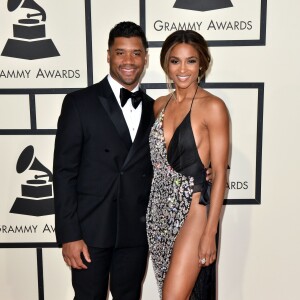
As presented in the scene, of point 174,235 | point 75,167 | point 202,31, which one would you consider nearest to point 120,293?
point 174,235

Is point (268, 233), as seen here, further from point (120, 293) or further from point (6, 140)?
point (6, 140)

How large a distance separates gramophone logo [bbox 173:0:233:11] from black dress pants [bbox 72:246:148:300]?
1410mm

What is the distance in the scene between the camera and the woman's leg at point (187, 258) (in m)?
1.74

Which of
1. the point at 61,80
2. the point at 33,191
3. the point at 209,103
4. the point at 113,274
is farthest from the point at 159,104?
the point at 33,191

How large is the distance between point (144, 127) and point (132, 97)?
0.15 metres

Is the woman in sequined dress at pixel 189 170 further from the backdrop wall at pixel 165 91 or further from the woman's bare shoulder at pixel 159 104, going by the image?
the backdrop wall at pixel 165 91

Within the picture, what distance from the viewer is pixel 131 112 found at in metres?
1.92

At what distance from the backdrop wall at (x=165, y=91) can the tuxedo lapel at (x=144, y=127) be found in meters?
0.49

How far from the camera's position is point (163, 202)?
1.85 m

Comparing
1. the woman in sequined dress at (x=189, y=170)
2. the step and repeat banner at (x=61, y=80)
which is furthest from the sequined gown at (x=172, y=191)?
the step and repeat banner at (x=61, y=80)

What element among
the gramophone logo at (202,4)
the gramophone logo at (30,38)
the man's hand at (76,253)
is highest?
the gramophone logo at (202,4)

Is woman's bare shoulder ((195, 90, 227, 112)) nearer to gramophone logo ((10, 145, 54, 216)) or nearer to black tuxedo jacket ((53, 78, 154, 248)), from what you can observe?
black tuxedo jacket ((53, 78, 154, 248))

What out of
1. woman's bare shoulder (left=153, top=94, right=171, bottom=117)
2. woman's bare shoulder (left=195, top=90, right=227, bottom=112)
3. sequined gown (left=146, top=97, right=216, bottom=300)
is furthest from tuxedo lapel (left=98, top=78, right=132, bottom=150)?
woman's bare shoulder (left=195, top=90, right=227, bottom=112)

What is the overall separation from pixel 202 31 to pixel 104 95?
0.87m
